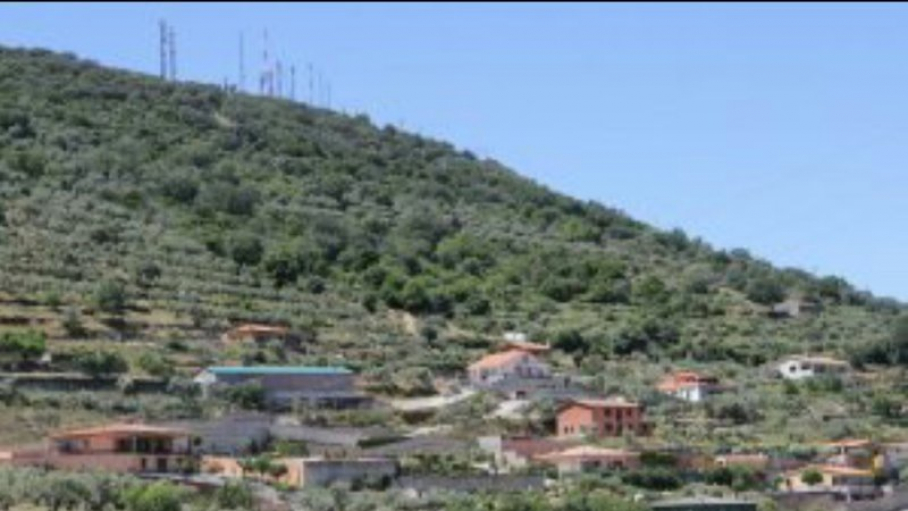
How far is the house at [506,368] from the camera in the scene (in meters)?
82.2

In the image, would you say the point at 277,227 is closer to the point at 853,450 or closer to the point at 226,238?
the point at 226,238

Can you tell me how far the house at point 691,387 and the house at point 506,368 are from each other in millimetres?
4975

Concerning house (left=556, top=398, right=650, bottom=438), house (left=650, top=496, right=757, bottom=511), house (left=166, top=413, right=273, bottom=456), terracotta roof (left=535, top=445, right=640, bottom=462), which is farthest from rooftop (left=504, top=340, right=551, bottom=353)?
house (left=650, top=496, right=757, bottom=511)

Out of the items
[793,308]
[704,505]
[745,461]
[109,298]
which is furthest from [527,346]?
[704,505]

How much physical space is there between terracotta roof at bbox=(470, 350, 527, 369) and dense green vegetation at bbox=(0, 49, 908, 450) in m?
1.58

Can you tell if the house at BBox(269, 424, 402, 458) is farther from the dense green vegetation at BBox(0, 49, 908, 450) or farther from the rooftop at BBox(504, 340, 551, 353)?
the rooftop at BBox(504, 340, 551, 353)

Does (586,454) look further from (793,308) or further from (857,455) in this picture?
(793,308)

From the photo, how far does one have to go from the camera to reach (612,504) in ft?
191

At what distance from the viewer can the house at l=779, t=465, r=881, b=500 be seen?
6788 centimetres

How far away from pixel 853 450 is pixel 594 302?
32293mm

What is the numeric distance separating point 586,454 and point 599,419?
782 centimetres

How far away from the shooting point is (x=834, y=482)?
6900 cm

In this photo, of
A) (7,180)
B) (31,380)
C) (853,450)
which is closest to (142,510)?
(31,380)

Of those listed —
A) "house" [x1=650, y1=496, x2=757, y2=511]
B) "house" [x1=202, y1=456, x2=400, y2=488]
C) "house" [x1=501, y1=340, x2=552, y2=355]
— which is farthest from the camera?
"house" [x1=501, y1=340, x2=552, y2=355]
